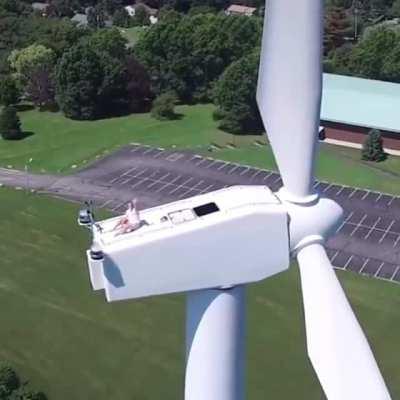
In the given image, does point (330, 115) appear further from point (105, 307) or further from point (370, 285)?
point (105, 307)

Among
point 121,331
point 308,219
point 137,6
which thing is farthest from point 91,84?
point 308,219

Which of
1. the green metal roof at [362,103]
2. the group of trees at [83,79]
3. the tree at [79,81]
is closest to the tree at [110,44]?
the group of trees at [83,79]

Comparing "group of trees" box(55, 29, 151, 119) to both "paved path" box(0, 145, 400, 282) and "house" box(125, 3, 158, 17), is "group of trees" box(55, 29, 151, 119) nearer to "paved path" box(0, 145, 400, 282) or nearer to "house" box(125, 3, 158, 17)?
"paved path" box(0, 145, 400, 282)

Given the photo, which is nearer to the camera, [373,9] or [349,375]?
[349,375]

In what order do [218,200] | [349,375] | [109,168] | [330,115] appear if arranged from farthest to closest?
1. [330,115]
2. [109,168]
3. [218,200]
4. [349,375]

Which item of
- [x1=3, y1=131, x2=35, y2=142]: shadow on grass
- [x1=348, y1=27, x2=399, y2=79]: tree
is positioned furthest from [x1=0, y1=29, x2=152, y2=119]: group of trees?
[x1=348, y1=27, x2=399, y2=79]: tree

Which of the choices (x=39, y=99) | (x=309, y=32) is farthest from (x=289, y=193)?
(x=39, y=99)
